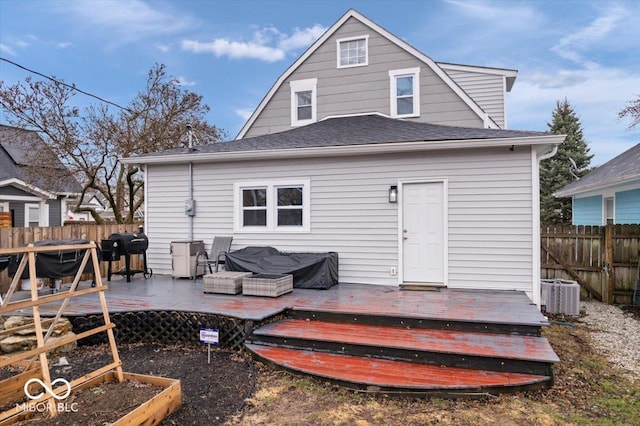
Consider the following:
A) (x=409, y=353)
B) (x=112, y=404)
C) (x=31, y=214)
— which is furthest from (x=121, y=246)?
(x=31, y=214)

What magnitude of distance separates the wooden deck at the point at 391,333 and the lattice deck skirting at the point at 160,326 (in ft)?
0.29

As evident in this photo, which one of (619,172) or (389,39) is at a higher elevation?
(389,39)

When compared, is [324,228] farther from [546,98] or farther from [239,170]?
[546,98]

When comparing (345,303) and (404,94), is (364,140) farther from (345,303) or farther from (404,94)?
(404,94)

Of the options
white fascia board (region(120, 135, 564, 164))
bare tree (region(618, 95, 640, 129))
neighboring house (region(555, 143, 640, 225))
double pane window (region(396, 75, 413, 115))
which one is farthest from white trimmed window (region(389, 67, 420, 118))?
bare tree (region(618, 95, 640, 129))

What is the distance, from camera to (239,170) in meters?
7.73

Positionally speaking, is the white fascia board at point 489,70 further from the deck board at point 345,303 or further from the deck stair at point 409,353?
the deck stair at point 409,353

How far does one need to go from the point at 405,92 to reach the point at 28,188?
14.0 metres

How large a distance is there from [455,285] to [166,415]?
4.97 metres

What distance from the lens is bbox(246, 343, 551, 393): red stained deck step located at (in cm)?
336

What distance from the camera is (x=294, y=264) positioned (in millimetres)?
6633

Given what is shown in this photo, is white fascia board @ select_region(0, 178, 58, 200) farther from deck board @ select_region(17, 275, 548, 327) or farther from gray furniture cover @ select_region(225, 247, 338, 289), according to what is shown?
gray furniture cover @ select_region(225, 247, 338, 289)

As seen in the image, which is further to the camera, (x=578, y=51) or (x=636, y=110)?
(x=578, y=51)

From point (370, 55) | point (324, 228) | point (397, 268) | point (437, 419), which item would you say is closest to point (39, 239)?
point (324, 228)
